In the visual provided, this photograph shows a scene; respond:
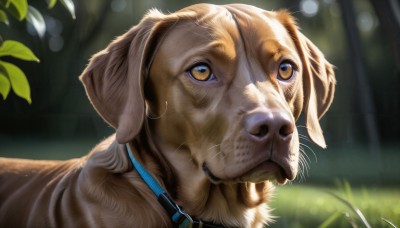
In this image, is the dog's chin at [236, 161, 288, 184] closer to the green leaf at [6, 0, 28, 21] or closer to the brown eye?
the brown eye

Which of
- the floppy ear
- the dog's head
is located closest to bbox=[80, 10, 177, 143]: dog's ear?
the dog's head

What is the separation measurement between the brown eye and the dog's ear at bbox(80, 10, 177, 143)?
0.66 m

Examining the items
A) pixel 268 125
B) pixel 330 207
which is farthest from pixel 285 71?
pixel 330 207

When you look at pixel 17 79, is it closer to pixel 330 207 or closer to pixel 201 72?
pixel 201 72

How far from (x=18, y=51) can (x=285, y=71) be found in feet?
4.46

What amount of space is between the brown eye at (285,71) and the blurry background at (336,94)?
12.3 ft

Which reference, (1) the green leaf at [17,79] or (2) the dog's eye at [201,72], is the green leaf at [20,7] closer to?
(1) the green leaf at [17,79]

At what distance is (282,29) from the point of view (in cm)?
367

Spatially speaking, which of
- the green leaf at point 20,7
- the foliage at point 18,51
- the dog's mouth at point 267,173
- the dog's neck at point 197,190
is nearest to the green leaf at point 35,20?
the foliage at point 18,51

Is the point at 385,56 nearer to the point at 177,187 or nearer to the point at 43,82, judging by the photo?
the point at 43,82

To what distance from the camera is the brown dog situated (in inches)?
127

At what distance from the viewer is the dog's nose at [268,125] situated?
115 inches

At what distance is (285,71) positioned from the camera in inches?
138

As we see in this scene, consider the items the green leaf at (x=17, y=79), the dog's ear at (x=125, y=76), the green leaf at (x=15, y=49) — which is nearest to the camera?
the green leaf at (x=15, y=49)
